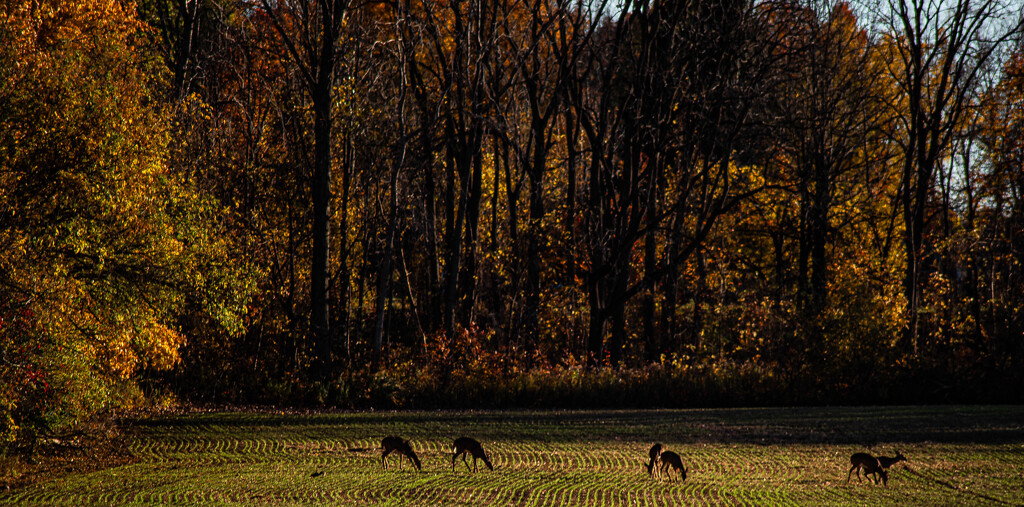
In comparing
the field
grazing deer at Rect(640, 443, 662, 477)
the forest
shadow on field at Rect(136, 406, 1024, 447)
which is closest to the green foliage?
the forest

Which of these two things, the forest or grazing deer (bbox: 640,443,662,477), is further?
the forest

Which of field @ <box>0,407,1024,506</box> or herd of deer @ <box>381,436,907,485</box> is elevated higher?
herd of deer @ <box>381,436,907,485</box>

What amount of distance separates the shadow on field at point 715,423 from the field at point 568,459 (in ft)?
0.12

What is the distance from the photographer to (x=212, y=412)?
48.5 ft

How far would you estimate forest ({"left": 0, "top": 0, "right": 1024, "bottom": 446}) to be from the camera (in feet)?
33.3

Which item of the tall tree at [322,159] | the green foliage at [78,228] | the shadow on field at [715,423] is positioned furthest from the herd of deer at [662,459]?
the tall tree at [322,159]

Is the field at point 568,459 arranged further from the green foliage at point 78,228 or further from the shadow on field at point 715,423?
the green foliage at point 78,228

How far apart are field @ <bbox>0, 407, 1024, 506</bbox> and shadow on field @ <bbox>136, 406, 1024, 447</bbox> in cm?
4

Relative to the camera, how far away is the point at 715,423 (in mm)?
13500

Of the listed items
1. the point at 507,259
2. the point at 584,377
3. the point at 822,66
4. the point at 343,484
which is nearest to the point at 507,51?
the point at 507,259

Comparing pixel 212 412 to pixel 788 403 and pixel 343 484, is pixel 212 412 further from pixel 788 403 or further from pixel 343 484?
pixel 788 403

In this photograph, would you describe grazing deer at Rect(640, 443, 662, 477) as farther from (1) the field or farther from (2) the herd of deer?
(1) the field

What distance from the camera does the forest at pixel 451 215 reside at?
10.1 metres

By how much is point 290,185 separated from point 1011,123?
2510cm
